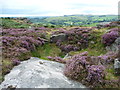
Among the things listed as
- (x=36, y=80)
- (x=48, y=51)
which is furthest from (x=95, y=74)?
(x=48, y=51)

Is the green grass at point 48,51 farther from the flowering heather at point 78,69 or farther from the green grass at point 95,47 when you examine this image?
the flowering heather at point 78,69

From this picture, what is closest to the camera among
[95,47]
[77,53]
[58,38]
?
[77,53]

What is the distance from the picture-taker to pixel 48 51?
887 inches

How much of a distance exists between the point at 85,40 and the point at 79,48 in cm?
229

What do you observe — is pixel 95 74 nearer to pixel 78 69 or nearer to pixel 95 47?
pixel 78 69

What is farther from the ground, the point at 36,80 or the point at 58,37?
the point at 58,37

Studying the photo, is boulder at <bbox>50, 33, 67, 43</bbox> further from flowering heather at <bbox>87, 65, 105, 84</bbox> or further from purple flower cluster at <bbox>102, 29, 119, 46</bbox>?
flowering heather at <bbox>87, 65, 105, 84</bbox>

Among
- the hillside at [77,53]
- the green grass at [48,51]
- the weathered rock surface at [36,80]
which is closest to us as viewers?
the weathered rock surface at [36,80]

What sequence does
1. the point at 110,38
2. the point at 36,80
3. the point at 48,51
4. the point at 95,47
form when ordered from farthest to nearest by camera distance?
1. the point at 95,47
2. the point at 48,51
3. the point at 110,38
4. the point at 36,80

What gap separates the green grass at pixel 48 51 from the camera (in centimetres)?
2069

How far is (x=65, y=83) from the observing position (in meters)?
10.4

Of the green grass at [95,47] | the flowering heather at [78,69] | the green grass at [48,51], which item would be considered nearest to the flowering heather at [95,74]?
the flowering heather at [78,69]

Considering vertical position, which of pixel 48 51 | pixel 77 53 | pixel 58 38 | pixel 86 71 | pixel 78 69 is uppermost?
pixel 58 38

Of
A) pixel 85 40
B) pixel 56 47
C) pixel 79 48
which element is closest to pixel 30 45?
pixel 56 47
